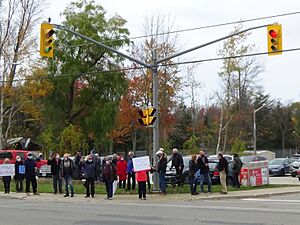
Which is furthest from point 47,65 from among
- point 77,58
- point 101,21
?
point 101,21

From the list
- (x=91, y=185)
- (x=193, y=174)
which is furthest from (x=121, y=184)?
(x=193, y=174)

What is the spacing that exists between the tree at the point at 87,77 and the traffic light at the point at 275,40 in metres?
25.1

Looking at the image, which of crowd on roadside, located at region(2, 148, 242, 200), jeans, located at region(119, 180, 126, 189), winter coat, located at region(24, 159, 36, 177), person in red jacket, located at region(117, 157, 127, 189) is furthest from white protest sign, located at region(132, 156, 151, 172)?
winter coat, located at region(24, 159, 36, 177)

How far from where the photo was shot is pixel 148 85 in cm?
4697

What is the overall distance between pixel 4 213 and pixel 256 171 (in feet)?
47.6

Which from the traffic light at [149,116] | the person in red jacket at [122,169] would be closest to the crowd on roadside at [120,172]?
the person in red jacket at [122,169]

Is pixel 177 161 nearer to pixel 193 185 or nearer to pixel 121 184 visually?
pixel 193 185

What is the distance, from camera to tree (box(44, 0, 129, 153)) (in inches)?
1762

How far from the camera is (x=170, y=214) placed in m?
15.7

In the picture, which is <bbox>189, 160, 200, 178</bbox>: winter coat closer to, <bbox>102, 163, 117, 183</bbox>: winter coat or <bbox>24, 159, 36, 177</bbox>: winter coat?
<bbox>102, 163, 117, 183</bbox>: winter coat

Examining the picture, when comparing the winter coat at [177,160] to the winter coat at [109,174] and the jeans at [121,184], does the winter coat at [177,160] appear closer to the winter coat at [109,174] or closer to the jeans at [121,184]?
the winter coat at [109,174]

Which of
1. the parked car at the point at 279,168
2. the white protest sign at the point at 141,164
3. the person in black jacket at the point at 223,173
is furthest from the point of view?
the parked car at the point at 279,168

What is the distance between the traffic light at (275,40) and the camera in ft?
67.8

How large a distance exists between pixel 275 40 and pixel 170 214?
8.80 m
